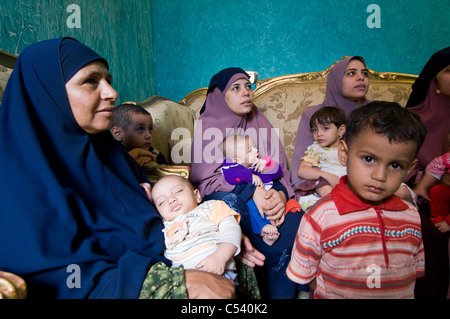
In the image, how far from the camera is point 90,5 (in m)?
2.29

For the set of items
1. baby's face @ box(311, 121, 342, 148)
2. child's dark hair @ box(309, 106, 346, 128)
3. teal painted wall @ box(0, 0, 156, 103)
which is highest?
teal painted wall @ box(0, 0, 156, 103)

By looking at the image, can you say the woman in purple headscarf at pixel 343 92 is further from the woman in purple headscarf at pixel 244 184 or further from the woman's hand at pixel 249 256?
the woman's hand at pixel 249 256

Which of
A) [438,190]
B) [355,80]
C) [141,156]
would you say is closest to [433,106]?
[355,80]

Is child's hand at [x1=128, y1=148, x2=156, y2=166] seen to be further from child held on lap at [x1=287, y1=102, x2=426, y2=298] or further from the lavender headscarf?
child held on lap at [x1=287, y1=102, x2=426, y2=298]

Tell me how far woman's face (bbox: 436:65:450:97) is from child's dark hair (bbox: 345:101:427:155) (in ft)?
4.48

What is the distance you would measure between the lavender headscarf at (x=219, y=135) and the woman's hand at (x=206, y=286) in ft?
3.05

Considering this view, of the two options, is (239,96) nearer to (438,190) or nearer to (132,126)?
(132,126)

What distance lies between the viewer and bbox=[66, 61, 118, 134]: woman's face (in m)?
1.08

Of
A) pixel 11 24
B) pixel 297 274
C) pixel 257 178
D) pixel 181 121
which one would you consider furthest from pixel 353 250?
pixel 181 121

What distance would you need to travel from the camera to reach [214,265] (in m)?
1.06

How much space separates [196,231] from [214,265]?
199mm

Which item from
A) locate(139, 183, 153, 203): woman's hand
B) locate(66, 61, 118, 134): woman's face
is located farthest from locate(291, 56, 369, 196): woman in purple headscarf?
locate(66, 61, 118, 134): woman's face

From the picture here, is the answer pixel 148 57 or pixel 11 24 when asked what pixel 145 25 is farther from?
pixel 11 24

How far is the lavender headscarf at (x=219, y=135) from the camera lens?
1979 mm
